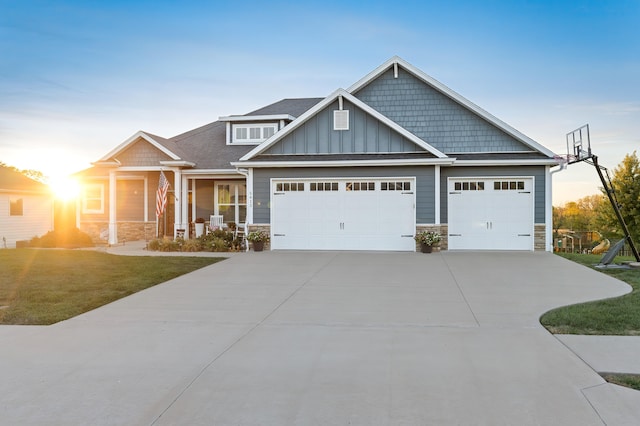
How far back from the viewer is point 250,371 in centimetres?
521

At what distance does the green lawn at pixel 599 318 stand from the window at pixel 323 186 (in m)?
10.1

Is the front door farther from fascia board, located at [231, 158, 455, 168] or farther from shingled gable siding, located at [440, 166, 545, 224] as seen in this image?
shingled gable siding, located at [440, 166, 545, 224]

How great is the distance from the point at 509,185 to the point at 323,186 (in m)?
6.31

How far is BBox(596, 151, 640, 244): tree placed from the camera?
35375 millimetres

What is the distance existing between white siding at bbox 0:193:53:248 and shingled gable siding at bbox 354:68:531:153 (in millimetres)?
17150

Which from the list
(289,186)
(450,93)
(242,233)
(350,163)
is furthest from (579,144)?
(242,233)

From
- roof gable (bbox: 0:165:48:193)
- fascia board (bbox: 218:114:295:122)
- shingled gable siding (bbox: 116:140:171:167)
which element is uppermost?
fascia board (bbox: 218:114:295:122)

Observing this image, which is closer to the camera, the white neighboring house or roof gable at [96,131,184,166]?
roof gable at [96,131,184,166]

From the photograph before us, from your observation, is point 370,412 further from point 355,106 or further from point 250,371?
point 355,106

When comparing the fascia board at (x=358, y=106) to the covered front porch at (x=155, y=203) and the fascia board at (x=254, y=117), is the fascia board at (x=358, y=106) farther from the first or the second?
the fascia board at (x=254, y=117)

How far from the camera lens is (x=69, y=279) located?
1151 centimetres

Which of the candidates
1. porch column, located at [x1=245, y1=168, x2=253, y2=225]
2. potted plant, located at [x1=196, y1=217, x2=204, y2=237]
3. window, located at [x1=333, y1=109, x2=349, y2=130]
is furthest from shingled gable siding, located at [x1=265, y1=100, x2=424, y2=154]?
potted plant, located at [x1=196, y1=217, x2=204, y2=237]

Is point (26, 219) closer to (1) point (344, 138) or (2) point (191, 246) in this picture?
(2) point (191, 246)

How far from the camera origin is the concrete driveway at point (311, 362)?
4.23 metres
